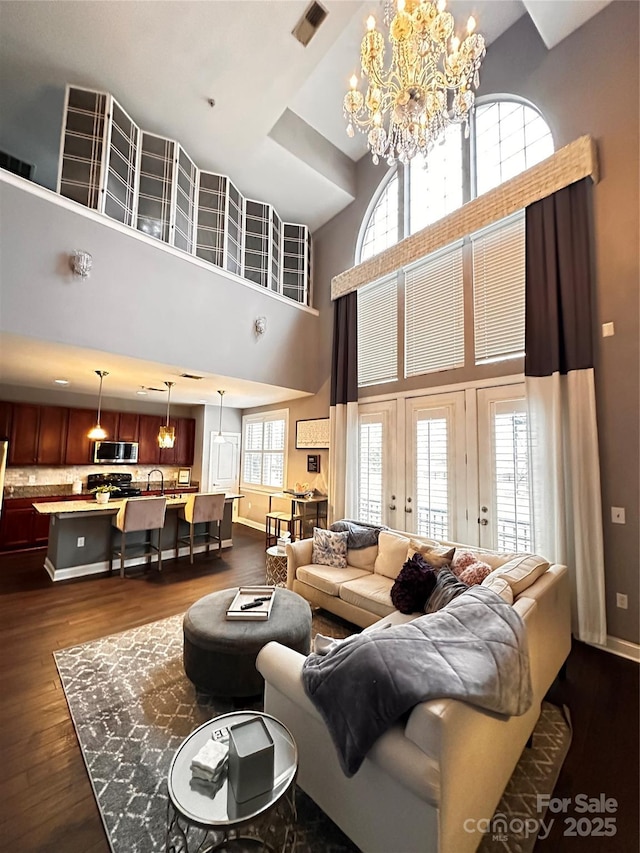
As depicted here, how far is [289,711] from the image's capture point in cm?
158

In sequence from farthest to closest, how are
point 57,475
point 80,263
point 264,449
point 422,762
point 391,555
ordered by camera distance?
1. point 264,449
2. point 57,475
3. point 80,263
4. point 391,555
5. point 422,762

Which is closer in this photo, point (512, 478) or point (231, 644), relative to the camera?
point (231, 644)

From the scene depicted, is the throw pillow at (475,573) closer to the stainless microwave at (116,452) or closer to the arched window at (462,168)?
the arched window at (462,168)

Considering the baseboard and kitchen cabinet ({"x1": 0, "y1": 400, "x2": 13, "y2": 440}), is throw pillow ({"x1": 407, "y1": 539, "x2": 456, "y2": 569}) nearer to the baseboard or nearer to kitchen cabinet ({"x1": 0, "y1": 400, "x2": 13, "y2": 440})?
the baseboard

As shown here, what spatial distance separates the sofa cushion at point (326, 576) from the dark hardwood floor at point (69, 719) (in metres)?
1.25

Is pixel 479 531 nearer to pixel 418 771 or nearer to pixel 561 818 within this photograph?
pixel 561 818

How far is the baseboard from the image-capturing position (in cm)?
279

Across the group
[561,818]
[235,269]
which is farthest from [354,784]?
[235,269]

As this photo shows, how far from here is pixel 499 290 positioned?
12.6 ft

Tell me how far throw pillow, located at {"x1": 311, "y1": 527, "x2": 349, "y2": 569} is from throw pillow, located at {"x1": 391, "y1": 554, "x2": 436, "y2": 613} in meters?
0.98

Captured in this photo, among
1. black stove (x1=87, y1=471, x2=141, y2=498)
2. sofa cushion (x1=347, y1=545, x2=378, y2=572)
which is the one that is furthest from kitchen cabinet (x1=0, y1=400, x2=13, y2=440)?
sofa cushion (x1=347, y1=545, x2=378, y2=572)

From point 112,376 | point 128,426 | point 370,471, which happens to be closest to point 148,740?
point 370,471

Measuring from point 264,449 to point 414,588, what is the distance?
532 cm

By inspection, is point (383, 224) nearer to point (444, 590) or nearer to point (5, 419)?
point (444, 590)
